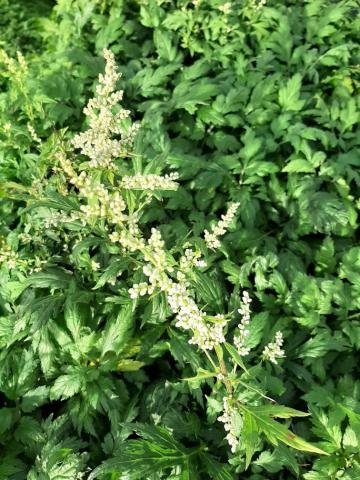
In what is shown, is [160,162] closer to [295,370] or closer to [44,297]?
[44,297]

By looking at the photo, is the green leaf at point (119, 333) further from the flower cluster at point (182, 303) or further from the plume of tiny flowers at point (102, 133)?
the plume of tiny flowers at point (102, 133)

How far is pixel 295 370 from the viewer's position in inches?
130

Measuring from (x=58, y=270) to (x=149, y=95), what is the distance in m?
A: 2.05

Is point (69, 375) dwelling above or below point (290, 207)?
below

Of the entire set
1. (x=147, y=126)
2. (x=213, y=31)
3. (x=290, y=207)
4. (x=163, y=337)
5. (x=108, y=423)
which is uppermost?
(x=213, y=31)

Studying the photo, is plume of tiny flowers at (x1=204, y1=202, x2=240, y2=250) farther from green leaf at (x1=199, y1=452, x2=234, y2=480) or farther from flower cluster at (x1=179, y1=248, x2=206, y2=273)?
green leaf at (x1=199, y1=452, x2=234, y2=480)

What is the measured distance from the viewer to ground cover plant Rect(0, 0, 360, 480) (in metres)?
2.56

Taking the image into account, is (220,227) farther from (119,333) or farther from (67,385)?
(67,385)

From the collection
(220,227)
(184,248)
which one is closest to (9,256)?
(184,248)

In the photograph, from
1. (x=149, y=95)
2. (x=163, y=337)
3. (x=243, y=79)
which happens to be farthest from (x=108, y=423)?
(x=243, y=79)

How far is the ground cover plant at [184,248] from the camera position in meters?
2.56

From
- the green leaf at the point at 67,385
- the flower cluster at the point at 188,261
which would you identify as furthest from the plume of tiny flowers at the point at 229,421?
the green leaf at the point at 67,385

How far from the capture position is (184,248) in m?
3.07

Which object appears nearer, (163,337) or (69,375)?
(69,375)
